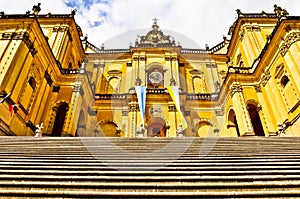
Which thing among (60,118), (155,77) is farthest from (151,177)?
(155,77)

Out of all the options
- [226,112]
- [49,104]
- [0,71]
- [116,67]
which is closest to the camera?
[0,71]

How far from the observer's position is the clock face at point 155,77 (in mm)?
25681

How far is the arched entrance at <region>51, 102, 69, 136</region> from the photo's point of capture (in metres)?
19.5

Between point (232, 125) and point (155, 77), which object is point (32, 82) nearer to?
point (155, 77)

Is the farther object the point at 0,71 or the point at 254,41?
the point at 254,41

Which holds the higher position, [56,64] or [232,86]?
[56,64]

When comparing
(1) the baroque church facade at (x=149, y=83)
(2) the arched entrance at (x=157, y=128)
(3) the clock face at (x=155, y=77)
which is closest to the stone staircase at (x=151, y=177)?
(1) the baroque church facade at (x=149, y=83)

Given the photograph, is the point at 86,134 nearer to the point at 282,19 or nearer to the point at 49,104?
the point at 49,104

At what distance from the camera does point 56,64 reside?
19891 millimetres

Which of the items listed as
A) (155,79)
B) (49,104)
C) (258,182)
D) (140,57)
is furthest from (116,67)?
(258,182)

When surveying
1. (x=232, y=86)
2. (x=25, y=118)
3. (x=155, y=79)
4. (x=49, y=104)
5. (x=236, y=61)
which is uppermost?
(x=236, y=61)

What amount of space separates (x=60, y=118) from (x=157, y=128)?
357 inches

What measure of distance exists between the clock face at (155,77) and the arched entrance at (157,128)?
5389 mm

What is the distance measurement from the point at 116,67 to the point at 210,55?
1180cm
